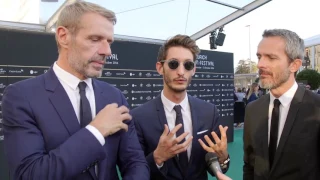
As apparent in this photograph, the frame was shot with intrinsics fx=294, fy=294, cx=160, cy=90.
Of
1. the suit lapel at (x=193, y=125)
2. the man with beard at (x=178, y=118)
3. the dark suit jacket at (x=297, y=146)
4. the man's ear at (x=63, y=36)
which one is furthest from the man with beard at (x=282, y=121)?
the man's ear at (x=63, y=36)

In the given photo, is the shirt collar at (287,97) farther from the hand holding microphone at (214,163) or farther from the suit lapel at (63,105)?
the suit lapel at (63,105)

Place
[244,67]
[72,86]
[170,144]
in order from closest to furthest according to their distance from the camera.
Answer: [72,86], [170,144], [244,67]

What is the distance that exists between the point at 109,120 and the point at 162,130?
2.65 ft

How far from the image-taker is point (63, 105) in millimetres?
1254

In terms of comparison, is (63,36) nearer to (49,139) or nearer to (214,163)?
(49,139)

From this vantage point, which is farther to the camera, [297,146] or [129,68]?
[129,68]

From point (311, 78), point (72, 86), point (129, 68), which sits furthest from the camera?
point (311, 78)

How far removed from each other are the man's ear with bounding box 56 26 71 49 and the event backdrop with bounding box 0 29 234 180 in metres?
3.20

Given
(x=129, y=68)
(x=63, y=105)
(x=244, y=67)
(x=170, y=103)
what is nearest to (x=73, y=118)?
(x=63, y=105)

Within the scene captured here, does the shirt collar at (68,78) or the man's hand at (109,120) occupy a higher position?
the shirt collar at (68,78)

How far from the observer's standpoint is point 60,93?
1281 mm

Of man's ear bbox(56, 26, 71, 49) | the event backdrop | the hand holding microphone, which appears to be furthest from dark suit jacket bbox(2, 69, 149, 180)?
the event backdrop

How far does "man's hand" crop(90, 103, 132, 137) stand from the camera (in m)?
1.20

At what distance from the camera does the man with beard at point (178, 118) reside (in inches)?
74.8
